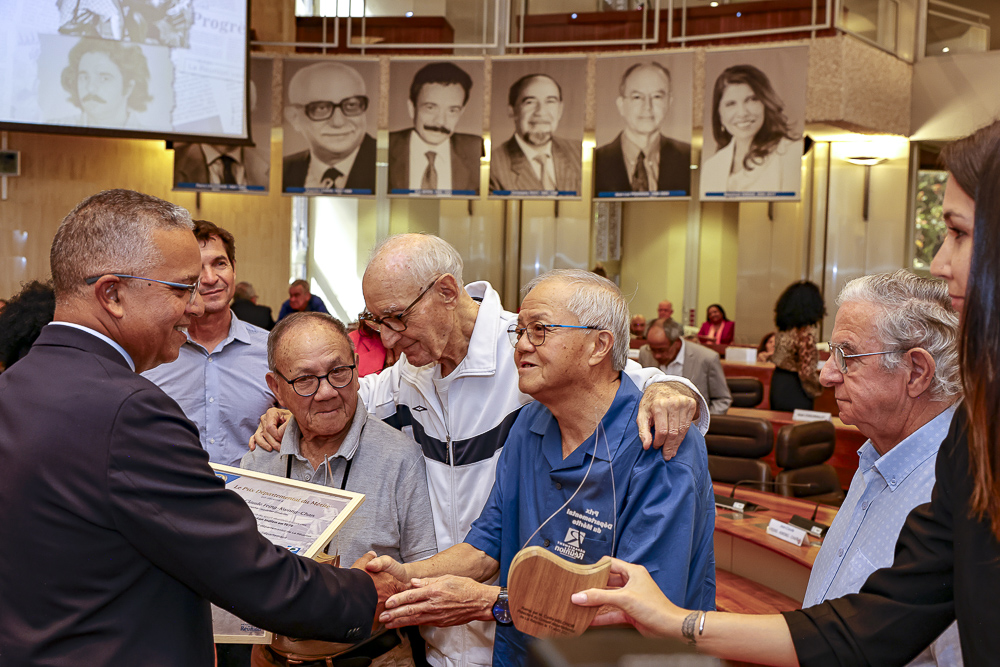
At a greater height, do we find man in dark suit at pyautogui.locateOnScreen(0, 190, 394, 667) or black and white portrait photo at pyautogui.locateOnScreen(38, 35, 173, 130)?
black and white portrait photo at pyautogui.locateOnScreen(38, 35, 173, 130)

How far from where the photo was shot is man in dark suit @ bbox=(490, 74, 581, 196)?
10219 mm

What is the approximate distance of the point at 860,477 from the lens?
194 centimetres

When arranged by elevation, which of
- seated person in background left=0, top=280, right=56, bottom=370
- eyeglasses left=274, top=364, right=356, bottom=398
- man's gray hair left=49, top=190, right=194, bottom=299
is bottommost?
eyeglasses left=274, top=364, right=356, bottom=398

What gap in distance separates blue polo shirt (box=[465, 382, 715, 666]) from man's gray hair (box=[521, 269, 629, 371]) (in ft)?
→ 0.34

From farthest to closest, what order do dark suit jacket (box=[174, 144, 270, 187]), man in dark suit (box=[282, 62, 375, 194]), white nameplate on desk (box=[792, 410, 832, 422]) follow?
dark suit jacket (box=[174, 144, 270, 187])
man in dark suit (box=[282, 62, 375, 194])
white nameplate on desk (box=[792, 410, 832, 422])

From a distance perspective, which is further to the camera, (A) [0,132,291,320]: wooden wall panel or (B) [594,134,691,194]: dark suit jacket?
(A) [0,132,291,320]: wooden wall panel

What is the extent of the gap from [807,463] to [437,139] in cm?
718

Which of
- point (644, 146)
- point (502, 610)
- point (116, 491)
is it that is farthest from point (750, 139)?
point (116, 491)

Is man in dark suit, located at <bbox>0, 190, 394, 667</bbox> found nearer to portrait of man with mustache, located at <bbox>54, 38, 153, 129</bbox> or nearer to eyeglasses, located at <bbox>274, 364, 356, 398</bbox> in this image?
eyeglasses, located at <bbox>274, 364, 356, 398</bbox>

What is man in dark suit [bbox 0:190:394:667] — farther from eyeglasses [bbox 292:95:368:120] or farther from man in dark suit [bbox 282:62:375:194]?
eyeglasses [bbox 292:95:368:120]

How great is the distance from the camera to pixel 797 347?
6.20 meters

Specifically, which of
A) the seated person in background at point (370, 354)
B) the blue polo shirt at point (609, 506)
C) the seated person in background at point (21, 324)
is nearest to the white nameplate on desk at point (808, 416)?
the seated person in background at point (370, 354)

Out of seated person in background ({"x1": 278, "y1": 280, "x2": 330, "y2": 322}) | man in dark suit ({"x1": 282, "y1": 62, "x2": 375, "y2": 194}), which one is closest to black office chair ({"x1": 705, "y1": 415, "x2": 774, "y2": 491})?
seated person in background ({"x1": 278, "y1": 280, "x2": 330, "y2": 322})

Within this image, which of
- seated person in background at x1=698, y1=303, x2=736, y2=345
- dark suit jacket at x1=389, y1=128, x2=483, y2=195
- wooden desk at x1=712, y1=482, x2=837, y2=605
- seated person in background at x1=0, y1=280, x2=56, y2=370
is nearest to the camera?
seated person in background at x1=0, y1=280, x2=56, y2=370
